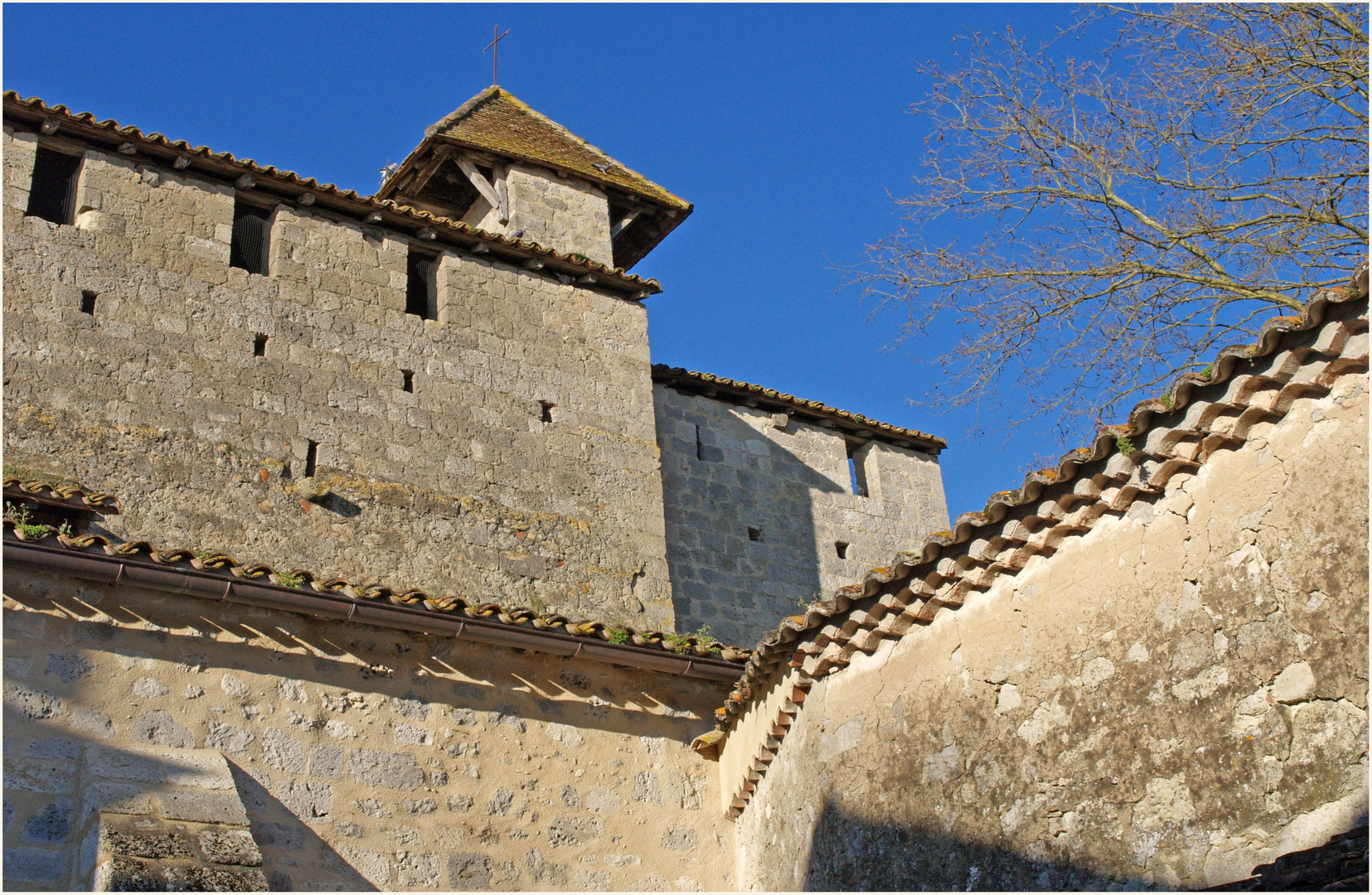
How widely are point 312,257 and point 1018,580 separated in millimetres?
7131

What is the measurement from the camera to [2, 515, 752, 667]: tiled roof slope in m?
7.11

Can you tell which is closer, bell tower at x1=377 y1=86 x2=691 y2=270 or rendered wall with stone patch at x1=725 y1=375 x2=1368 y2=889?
rendered wall with stone patch at x1=725 y1=375 x2=1368 y2=889

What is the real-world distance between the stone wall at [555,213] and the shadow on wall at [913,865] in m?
7.36

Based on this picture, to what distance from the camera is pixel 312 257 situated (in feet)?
38.2

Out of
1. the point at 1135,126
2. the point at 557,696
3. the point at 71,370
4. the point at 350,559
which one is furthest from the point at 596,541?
the point at 1135,126

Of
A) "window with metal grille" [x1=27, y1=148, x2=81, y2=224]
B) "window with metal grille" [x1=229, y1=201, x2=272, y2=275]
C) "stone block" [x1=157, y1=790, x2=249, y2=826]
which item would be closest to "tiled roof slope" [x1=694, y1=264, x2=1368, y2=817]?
"stone block" [x1=157, y1=790, x2=249, y2=826]

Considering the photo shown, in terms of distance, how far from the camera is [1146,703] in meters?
5.98

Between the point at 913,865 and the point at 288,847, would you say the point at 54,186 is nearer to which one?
the point at 288,847

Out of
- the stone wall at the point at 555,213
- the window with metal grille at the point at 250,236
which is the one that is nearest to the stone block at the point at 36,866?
the window with metal grille at the point at 250,236

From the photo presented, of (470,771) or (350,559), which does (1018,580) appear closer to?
(470,771)

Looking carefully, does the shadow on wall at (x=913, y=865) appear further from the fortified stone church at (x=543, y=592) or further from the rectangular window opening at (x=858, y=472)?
the rectangular window opening at (x=858, y=472)

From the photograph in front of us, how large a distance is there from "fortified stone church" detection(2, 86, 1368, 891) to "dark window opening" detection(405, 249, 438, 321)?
5 centimetres

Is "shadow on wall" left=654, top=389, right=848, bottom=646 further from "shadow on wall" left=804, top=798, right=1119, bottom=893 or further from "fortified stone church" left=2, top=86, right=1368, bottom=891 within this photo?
"shadow on wall" left=804, top=798, right=1119, bottom=893

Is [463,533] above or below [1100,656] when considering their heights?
above
